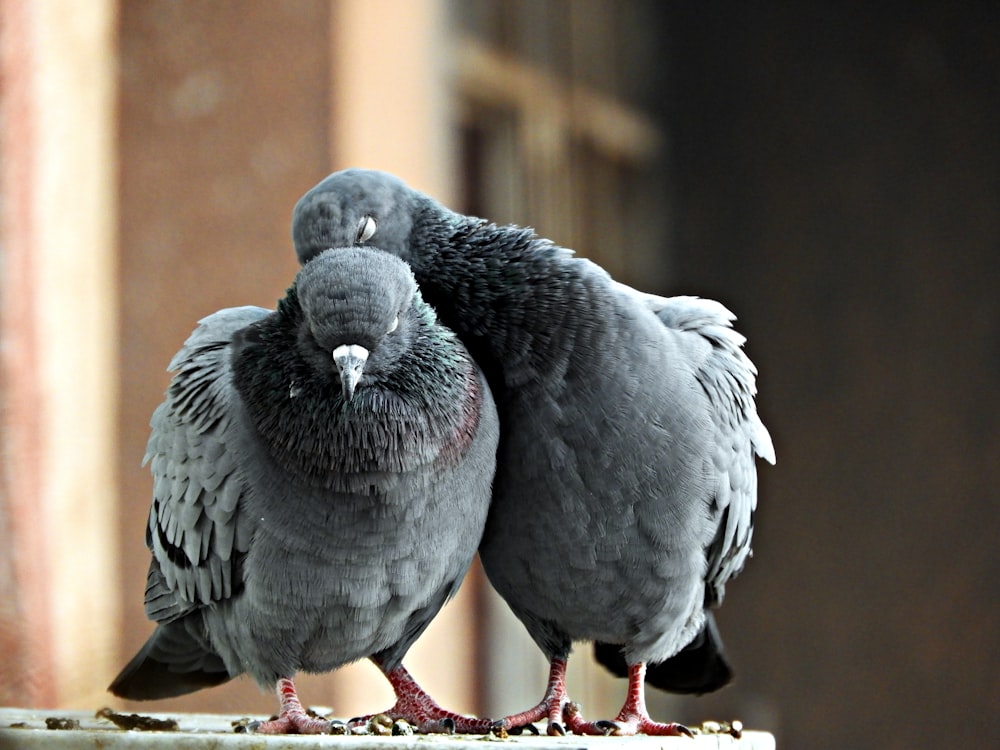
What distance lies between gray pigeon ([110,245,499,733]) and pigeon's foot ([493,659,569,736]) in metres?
0.11

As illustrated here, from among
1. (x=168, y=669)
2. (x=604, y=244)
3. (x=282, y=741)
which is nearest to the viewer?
(x=282, y=741)

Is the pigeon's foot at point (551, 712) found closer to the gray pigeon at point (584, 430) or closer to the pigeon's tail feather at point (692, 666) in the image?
the gray pigeon at point (584, 430)

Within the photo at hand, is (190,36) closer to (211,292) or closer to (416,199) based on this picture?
(211,292)

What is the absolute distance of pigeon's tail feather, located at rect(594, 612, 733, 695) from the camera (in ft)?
11.8

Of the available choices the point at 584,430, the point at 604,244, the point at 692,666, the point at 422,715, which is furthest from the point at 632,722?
the point at 604,244

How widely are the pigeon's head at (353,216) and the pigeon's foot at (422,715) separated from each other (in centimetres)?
112

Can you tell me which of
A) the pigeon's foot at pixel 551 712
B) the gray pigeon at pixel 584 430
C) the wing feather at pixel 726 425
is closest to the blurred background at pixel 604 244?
the pigeon's foot at pixel 551 712

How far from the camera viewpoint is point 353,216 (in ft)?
10.5

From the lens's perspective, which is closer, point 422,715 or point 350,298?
point 350,298

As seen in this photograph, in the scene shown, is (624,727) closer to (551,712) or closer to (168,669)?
(551,712)

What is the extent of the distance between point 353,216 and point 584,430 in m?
0.83

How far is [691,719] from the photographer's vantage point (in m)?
8.21

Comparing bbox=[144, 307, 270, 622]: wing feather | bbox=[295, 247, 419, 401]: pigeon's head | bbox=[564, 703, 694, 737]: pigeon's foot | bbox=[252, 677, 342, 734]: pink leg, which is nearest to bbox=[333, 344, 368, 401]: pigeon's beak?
bbox=[295, 247, 419, 401]: pigeon's head

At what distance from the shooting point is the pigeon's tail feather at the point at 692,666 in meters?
3.61
